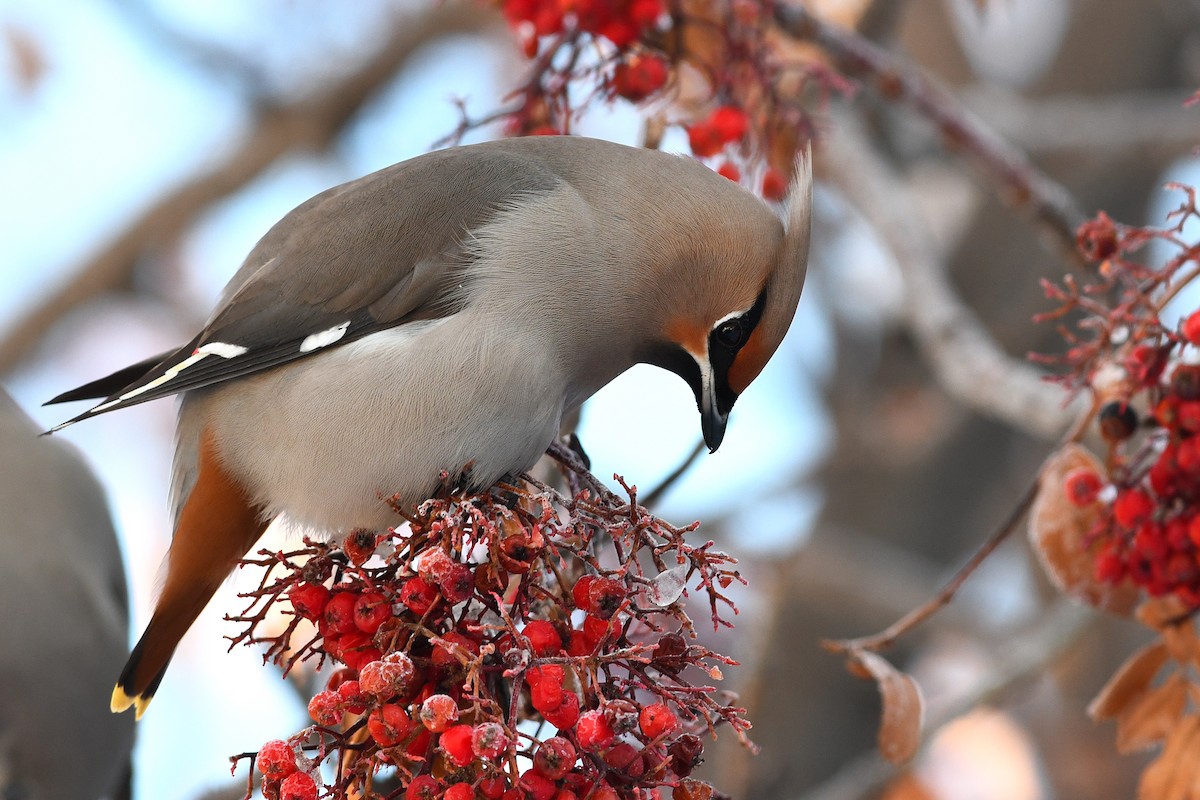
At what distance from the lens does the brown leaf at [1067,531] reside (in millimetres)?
2371

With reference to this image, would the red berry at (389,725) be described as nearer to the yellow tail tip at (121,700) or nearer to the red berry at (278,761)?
the red berry at (278,761)

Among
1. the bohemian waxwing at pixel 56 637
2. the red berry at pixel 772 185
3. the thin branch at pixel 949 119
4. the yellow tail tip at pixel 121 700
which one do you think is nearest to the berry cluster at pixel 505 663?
the yellow tail tip at pixel 121 700

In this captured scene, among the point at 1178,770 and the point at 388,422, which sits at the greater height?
the point at 388,422

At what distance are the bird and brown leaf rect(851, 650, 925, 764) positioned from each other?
0.51 m

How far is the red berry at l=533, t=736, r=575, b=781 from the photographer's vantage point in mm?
1723

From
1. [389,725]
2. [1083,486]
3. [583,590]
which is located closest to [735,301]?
[1083,486]

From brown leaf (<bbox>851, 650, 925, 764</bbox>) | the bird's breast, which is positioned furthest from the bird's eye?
brown leaf (<bbox>851, 650, 925, 764</bbox>)

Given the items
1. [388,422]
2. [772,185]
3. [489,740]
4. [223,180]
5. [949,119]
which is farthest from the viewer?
[223,180]

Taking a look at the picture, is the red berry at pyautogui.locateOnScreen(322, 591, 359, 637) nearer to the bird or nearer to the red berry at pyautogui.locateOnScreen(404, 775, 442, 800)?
the red berry at pyautogui.locateOnScreen(404, 775, 442, 800)

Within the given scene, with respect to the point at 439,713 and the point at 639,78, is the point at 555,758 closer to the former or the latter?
the point at 439,713

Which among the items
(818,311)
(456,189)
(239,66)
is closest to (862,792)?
(456,189)

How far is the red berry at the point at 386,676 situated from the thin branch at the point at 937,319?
54.5 inches

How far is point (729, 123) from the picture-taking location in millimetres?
2873

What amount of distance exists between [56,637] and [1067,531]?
6.29 feet
